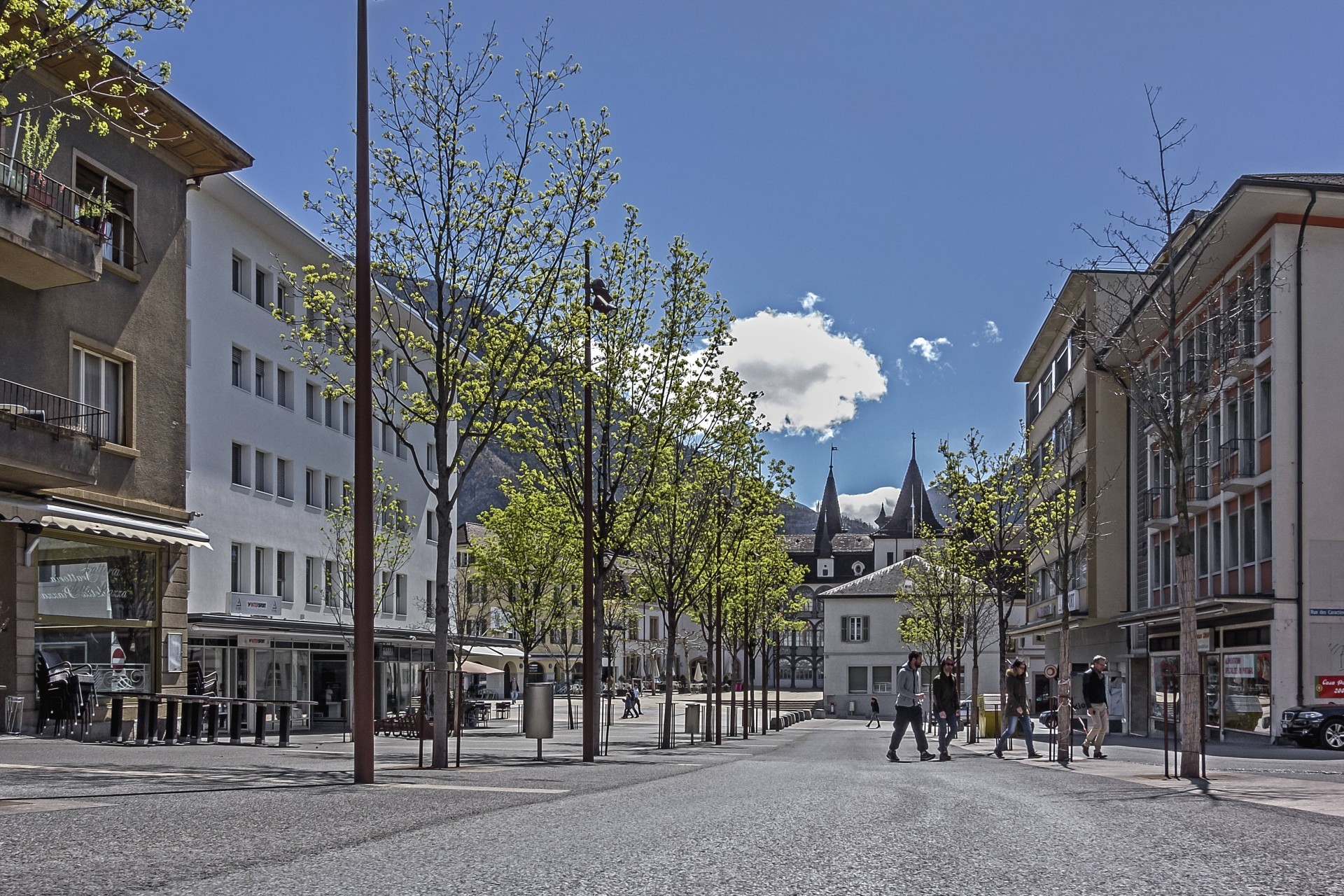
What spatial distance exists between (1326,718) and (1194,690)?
51.0ft

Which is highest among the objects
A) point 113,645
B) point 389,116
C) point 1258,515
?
point 389,116

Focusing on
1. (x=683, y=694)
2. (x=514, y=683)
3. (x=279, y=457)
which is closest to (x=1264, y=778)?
(x=279, y=457)

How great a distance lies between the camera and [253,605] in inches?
1580

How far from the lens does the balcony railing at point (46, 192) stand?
22.0 meters

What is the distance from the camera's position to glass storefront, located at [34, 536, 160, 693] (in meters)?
24.0

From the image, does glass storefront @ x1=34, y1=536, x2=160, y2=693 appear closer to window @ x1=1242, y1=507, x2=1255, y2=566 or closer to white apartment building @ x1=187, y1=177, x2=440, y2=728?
white apartment building @ x1=187, y1=177, x2=440, y2=728

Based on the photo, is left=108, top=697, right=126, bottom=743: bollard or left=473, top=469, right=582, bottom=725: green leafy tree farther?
left=473, top=469, right=582, bottom=725: green leafy tree

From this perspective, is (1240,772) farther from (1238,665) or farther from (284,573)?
(284,573)

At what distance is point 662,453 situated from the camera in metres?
28.0

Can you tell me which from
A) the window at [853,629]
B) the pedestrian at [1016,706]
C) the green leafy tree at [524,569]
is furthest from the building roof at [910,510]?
the pedestrian at [1016,706]

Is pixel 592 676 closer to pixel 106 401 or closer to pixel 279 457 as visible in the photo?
pixel 106 401

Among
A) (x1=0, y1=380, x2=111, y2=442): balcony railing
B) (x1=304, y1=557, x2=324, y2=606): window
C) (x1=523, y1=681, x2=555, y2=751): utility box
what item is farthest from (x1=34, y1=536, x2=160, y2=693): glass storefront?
(x1=304, y1=557, x2=324, y2=606): window

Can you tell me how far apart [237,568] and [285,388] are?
6357 mm

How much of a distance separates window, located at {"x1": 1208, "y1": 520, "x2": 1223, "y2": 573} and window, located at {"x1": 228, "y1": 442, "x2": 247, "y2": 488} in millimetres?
28059
